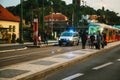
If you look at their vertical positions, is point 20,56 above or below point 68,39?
below

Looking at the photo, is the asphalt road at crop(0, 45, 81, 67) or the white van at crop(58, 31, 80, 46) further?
the white van at crop(58, 31, 80, 46)

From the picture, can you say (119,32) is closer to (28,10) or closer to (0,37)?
(0,37)

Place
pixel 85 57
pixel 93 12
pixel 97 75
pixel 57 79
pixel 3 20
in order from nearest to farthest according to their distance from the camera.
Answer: pixel 57 79
pixel 97 75
pixel 85 57
pixel 3 20
pixel 93 12

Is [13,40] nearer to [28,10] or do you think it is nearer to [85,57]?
[85,57]

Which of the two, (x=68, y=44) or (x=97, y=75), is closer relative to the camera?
(x=97, y=75)

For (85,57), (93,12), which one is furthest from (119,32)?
(93,12)

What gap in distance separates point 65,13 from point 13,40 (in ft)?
442

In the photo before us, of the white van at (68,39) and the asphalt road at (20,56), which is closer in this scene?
the asphalt road at (20,56)

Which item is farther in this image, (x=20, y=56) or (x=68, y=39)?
(x=68, y=39)

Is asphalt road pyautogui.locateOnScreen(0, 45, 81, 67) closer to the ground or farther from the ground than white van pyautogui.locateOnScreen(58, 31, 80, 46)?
closer to the ground

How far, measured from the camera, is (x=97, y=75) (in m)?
13.4

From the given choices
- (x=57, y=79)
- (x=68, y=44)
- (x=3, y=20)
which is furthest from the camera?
(x=3, y=20)

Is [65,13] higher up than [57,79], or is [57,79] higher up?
[65,13]

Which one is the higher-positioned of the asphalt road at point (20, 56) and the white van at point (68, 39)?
the white van at point (68, 39)
